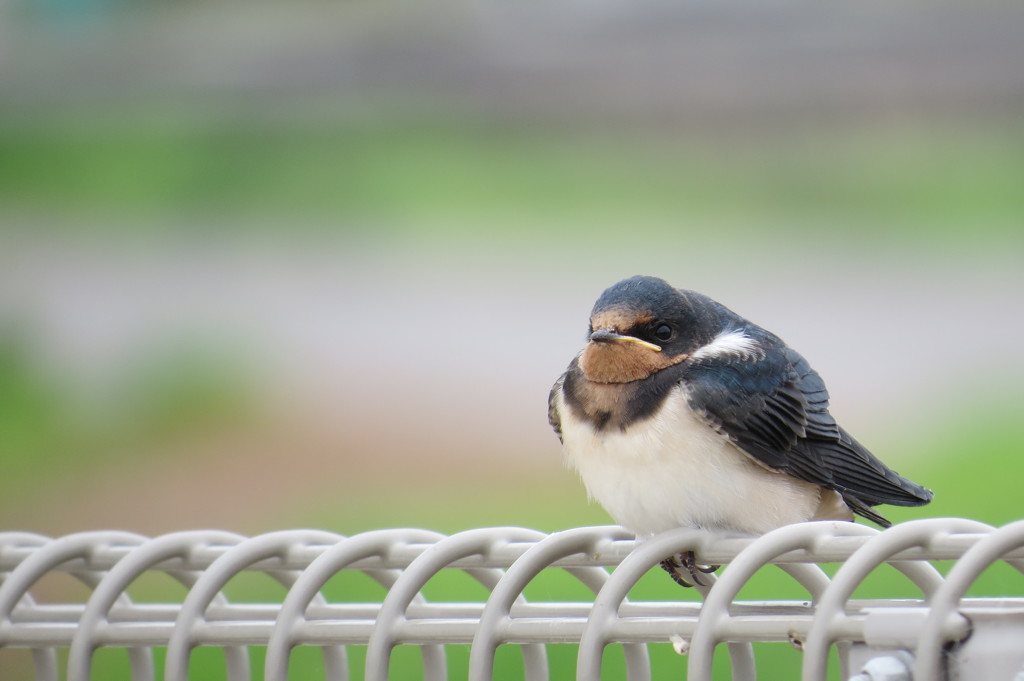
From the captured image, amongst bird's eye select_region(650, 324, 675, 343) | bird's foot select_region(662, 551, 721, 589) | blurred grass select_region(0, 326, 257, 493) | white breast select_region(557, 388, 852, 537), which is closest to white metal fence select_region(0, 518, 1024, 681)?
bird's foot select_region(662, 551, 721, 589)

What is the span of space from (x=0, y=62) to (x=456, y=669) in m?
2.46

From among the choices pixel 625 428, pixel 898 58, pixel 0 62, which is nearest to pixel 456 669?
pixel 625 428

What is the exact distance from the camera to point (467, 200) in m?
3.29

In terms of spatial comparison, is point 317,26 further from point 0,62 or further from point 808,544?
point 808,544

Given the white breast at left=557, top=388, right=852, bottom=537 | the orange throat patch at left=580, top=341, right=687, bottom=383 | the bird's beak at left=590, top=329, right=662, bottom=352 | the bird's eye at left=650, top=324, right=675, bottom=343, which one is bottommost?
the white breast at left=557, top=388, right=852, bottom=537

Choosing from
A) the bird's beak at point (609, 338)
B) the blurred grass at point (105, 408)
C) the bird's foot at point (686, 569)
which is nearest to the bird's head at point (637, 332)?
the bird's beak at point (609, 338)

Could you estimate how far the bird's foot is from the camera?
930 millimetres

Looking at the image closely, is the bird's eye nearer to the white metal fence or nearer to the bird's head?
the bird's head

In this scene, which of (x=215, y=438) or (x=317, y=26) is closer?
(x=215, y=438)

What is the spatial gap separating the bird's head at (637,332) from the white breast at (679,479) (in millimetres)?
47

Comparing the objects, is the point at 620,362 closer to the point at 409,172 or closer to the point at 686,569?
the point at 686,569

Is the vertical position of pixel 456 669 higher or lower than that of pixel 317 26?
lower

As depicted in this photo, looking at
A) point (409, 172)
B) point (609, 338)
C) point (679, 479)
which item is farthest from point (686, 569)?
point (409, 172)

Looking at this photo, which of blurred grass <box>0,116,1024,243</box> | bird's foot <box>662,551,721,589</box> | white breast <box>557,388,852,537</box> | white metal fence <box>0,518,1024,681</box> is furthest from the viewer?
blurred grass <box>0,116,1024,243</box>
